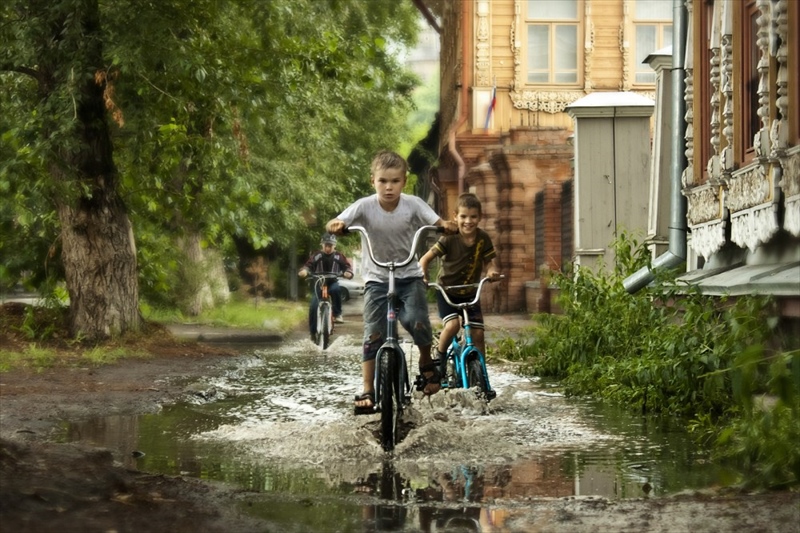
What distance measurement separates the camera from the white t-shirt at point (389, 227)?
838cm

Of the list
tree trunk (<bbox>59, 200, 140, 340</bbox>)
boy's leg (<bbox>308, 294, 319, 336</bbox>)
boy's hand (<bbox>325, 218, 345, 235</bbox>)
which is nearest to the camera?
boy's hand (<bbox>325, 218, 345, 235</bbox>)

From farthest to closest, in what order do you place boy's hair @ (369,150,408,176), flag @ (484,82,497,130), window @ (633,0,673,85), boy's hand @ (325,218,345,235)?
1. window @ (633,0,673,85)
2. flag @ (484,82,497,130)
3. boy's hair @ (369,150,408,176)
4. boy's hand @ (325,218,345,235)

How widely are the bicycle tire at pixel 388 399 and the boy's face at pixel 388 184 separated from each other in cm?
106

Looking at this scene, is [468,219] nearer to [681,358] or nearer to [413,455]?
[681,358]

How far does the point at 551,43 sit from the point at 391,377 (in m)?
24.1

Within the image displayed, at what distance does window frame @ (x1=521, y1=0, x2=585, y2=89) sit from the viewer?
3075 centimetres

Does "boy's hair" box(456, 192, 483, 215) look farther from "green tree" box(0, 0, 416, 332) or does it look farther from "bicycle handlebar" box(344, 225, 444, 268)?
"green tree" box(0, 0, 416, 332)

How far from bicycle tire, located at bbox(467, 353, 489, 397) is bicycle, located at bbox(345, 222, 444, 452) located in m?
1.98

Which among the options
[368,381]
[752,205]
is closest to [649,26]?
[752,205]

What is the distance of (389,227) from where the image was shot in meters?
8.40

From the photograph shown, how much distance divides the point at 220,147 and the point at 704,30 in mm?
5946

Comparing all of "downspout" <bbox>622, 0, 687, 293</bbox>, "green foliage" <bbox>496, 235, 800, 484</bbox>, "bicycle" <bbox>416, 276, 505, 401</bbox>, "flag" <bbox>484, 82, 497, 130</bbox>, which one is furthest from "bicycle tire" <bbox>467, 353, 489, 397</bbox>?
"flag" <bbox>484, 82, 497, 130</bbox>

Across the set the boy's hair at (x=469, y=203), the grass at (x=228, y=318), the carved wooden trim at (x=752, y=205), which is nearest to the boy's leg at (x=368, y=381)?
the boy's hair at (x=469, y=203)

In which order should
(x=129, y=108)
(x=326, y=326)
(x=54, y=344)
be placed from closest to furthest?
(x=129, y=108) → (x=54, y=344) → (x=326, y=326)
